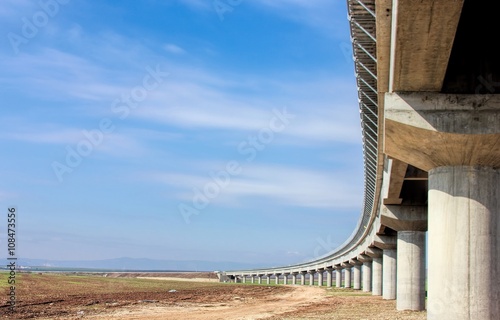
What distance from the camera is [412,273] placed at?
3628 centimetres

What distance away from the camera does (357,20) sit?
52.4 feet

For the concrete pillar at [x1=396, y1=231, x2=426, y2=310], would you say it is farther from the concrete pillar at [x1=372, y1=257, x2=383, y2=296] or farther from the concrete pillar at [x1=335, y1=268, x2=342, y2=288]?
the concrete pillar at [x1=335, y1=268, x2=342, y2=288]

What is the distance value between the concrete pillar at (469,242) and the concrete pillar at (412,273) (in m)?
17.3

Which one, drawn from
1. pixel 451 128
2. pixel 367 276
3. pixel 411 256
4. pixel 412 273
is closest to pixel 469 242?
pixel 451 128

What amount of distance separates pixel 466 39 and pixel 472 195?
4.42 meters

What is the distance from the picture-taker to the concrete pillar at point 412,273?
3609cm

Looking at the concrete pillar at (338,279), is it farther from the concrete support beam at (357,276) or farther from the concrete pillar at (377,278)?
the concrete pillar at (377,278)

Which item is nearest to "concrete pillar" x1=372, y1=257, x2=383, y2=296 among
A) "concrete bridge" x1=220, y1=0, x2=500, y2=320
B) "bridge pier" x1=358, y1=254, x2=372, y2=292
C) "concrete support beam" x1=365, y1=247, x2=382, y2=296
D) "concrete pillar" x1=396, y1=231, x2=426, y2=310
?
"concrete support beam" x1=365, y1=247, x2=382, y2=296

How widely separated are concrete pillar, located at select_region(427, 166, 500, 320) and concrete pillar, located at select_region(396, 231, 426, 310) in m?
17.3

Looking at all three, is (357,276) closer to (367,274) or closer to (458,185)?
(367,274)

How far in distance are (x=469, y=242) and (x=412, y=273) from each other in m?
18.4

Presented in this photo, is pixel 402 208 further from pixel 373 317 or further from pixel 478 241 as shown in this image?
pixel 478 241

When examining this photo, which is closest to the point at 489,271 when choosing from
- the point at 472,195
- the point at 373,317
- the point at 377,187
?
the point at 472,195

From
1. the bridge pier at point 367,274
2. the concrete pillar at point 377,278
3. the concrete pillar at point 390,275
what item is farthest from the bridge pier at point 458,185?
the bridge pier at point 367,274
